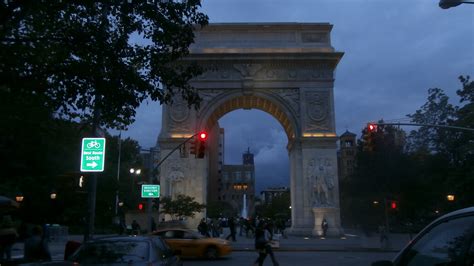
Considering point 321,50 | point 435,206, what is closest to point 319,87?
point 321,50

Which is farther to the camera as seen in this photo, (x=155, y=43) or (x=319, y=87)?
(x=319, y=87)

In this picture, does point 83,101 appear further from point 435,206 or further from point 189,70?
point 435,206

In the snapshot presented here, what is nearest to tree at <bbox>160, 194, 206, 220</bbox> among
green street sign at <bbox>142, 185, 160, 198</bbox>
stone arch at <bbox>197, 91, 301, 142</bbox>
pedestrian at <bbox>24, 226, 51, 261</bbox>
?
stone arch at <bbox>197, 91, 301, 142</bbox>

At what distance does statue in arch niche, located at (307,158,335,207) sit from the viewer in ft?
138

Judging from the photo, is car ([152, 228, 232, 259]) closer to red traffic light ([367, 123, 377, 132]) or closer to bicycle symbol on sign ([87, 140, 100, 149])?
bicycle symbol on sign ([87, 140, 100, 149])

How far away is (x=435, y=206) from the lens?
186 ft

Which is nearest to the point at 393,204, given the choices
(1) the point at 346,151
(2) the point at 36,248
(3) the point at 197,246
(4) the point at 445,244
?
(3) the point at 197,246

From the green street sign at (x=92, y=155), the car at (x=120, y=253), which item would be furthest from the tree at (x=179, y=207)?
the car at (x=120, y=253)

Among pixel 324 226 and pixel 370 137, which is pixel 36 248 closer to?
pixel 370 137

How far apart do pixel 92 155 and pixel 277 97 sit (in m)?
32.8

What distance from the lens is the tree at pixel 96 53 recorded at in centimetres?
1083

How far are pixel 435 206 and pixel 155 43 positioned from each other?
53112 mm

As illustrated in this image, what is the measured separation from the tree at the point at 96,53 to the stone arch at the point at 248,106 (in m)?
32.2

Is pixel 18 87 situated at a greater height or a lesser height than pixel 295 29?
lesser
